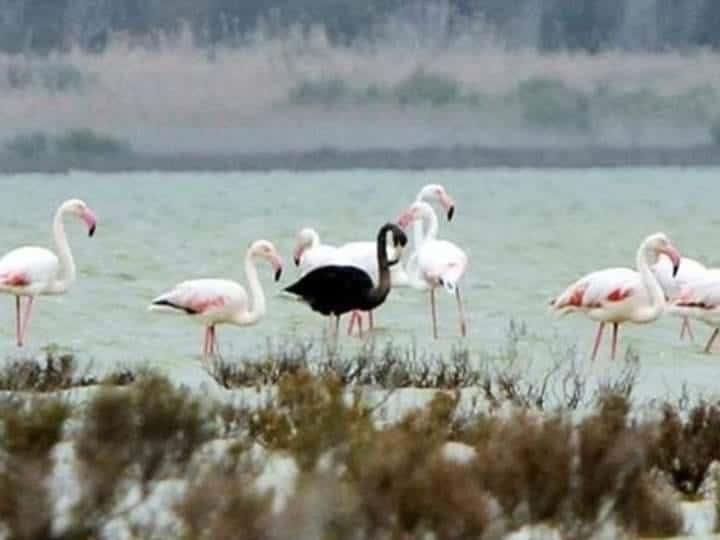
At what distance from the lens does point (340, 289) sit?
20.6 metres

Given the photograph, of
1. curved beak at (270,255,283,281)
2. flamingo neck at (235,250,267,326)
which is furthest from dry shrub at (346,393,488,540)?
curved beak at (270,255,283,281)

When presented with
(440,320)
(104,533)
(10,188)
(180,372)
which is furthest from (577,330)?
(10,188)

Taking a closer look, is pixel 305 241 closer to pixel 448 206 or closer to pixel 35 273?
pixel 448 206

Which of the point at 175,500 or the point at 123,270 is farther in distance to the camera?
the point at 123,270

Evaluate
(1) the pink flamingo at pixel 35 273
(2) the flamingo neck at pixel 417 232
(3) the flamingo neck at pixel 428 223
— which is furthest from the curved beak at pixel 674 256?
(1) the pink flamingo at pixel 35 273

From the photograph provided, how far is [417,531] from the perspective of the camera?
752 cm

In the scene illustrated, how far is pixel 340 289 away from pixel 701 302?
299 centimetres

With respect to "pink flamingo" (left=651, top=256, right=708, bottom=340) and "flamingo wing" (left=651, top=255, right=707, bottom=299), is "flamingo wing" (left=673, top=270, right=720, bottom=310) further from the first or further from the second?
"flamingo wing" (left=651, top=255, right=707, bottom=299)

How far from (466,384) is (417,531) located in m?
7.68

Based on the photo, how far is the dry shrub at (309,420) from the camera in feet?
30.0

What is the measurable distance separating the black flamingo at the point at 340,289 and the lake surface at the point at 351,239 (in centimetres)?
129

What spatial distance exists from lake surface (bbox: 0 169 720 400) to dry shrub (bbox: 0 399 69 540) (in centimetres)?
934

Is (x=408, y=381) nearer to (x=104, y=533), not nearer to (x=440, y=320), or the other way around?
(x=104, y=533)

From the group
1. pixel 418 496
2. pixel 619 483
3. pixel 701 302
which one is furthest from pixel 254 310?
pixel 418 496
